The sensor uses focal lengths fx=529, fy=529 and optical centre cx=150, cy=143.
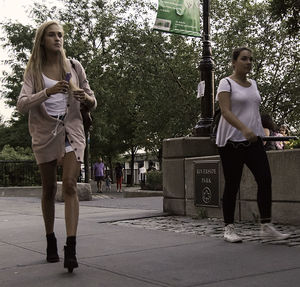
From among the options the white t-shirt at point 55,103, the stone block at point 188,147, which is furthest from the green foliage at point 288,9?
the white t-shirt at point 55,103

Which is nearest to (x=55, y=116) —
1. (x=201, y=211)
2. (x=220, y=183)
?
(x=220, y=183)

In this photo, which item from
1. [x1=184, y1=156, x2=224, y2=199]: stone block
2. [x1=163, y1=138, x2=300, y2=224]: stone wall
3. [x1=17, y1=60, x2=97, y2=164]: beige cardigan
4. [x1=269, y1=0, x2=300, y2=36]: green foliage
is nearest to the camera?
[x1=17, y1=60, x2=97, y2=164]: beige cardigan

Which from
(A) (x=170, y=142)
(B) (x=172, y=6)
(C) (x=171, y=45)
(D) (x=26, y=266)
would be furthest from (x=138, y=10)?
(D) (x=26, y=266)

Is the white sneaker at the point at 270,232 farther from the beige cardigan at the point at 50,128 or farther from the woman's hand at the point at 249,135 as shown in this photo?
the beige cardigan at the point at 50,128

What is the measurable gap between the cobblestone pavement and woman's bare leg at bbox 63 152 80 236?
2055 mm

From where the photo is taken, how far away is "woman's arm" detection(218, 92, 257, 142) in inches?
193

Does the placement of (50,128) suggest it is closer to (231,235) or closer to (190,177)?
(231,235)

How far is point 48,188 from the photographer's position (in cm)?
430

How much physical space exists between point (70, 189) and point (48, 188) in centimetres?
41

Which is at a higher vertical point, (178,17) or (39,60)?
(178,17)

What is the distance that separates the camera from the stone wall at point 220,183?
631 centimetres

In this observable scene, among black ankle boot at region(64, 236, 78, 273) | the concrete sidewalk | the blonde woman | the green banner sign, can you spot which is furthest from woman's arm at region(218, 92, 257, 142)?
the green banner sign

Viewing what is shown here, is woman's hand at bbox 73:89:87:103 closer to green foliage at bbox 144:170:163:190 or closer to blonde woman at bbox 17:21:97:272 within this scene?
blonde woman at bbox 17:21:97:272

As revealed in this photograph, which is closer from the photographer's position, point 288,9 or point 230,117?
point 230,117
